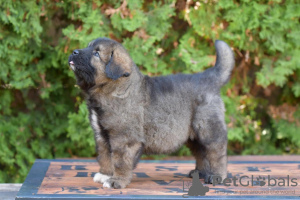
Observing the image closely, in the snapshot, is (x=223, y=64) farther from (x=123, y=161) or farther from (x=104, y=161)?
(x=104, y=161)

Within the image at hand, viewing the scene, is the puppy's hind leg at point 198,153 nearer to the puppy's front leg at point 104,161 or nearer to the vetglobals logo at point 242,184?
the vetglobals logo at point 242,184

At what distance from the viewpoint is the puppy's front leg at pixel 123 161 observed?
13.1 feet

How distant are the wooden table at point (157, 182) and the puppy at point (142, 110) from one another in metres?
0.22

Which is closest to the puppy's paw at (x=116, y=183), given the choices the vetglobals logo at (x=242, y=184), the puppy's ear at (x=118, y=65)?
the vetglobals logo at (x=242, y=184)

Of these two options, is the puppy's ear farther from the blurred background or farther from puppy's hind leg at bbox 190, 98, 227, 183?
the blurred background

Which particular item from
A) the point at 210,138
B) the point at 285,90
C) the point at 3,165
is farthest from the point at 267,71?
the point at 3,165

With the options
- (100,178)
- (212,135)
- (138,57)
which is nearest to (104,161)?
(100,178)

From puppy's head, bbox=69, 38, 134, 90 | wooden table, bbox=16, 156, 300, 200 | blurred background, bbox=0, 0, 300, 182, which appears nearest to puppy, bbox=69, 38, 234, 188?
puppy's head, bbox=69, 38, 134, 90

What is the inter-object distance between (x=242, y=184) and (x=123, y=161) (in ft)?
3.94

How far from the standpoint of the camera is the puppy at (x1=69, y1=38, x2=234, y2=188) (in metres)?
3.98

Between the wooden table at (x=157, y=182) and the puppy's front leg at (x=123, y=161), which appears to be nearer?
the wooden table at (x=157, y=182)

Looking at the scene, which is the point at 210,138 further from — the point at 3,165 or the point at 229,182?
the point at 3,165

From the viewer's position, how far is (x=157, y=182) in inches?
174

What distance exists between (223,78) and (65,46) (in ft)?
8.53
